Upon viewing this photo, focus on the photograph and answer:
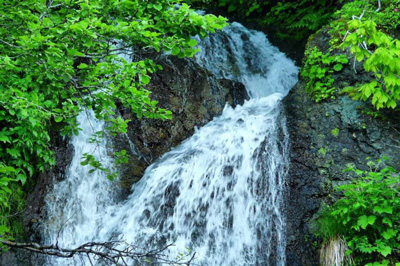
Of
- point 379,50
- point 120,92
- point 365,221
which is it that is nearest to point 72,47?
point 120,92

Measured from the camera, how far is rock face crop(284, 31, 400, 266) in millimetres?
4867

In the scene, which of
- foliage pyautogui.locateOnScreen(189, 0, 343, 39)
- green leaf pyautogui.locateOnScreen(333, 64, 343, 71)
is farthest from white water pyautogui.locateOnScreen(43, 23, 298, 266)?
foliage pyautogui.locateOnScreen(189, 0, 343, 39)

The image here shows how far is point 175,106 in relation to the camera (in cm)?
705

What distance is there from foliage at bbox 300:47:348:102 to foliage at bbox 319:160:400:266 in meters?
2.31

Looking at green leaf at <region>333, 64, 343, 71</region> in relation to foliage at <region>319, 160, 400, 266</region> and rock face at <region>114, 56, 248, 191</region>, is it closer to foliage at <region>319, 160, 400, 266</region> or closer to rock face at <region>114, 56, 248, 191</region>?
rock face at <region>114, 56, 248, 191</region>

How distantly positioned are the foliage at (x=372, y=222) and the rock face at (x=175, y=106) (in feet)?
11.7

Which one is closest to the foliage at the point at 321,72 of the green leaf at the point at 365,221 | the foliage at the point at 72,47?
the green leaf at the point at 365,221

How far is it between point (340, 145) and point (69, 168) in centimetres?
453

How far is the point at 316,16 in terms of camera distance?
30.2 feet

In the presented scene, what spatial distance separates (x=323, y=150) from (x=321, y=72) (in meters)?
1.59

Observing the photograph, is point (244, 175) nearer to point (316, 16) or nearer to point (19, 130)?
point (19, 130)

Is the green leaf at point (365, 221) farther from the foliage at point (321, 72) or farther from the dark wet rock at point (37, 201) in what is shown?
the dark wet rock at point (37, 201)

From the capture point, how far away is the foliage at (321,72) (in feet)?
19.8

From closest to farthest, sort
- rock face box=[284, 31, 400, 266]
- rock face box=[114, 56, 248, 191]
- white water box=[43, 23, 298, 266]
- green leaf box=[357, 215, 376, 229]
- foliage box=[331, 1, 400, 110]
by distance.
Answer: foliage box=[331, 1, 400, 110] → green leaf box=[357, 215, 376, 229] → rock face box=[284, 31, 400, 266] → white water box=[43, 23, 298, 266] → rock face box=[114, 56, 248, 191]
